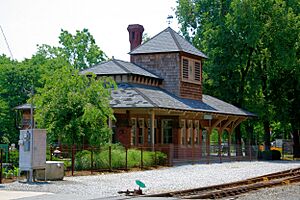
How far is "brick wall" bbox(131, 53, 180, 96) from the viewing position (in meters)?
39.1

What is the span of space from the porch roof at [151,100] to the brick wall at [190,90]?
22.0 inches

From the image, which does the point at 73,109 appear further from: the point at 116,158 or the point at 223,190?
the point at 223,190

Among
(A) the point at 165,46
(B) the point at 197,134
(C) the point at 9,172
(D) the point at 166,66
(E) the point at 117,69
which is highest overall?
(A) the point at 165,46

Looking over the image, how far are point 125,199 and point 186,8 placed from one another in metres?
42.0

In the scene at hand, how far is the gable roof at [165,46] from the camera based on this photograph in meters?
39.5

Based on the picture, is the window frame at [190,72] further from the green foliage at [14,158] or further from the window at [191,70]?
the green foliage at [14,158]

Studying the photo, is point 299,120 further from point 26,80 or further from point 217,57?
point 26,80

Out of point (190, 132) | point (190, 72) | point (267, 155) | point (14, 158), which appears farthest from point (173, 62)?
point (14, 158)

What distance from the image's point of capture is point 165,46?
39938 mm

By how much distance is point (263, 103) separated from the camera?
160 ft

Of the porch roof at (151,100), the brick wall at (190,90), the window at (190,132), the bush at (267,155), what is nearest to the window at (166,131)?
the porch roof at (151,100)

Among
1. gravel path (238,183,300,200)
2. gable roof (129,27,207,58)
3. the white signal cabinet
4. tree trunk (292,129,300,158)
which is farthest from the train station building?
gravel path (238,183,300,200)

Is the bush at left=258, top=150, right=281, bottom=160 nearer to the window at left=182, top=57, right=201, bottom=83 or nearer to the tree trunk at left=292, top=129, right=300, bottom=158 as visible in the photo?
the tree trunk at left=292, top=129, right=300, bottom=158

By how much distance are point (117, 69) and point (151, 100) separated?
4.73 m
